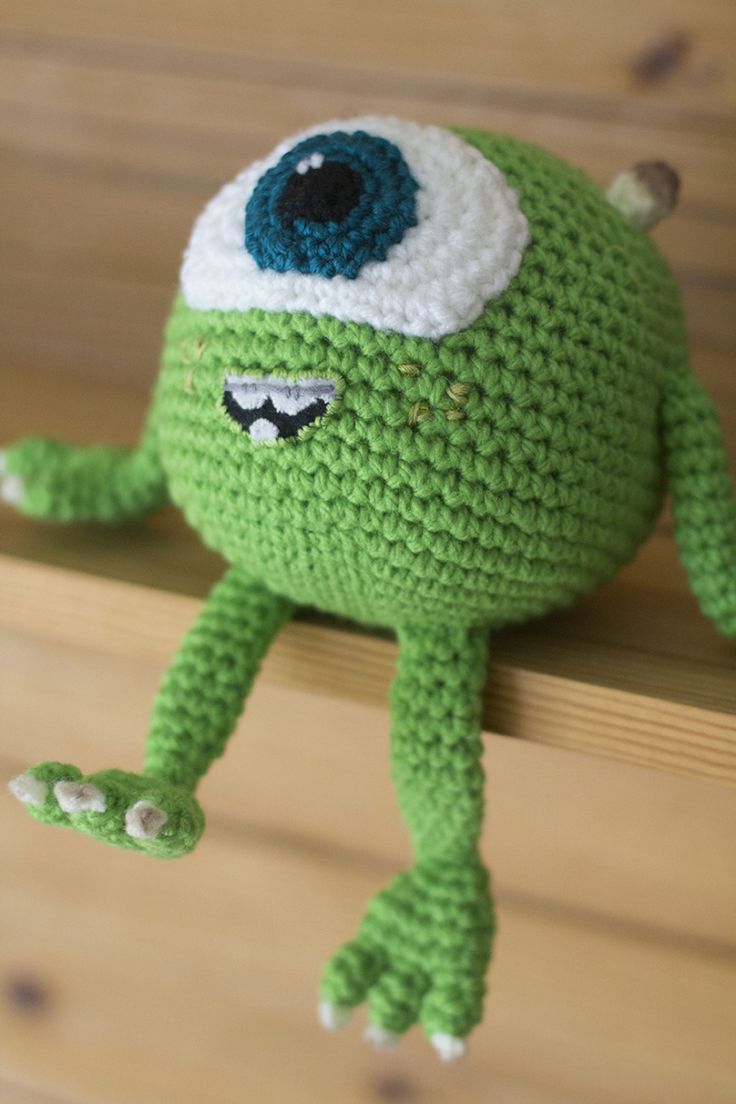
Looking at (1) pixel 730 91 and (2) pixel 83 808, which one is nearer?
(2) pixel 83 808

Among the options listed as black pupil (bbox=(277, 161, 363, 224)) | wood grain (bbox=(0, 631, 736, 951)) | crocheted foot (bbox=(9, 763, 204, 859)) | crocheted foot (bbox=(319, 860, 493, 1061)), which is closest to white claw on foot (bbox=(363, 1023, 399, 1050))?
crocheted foot (bbox=(319, 860, 493, 1061))

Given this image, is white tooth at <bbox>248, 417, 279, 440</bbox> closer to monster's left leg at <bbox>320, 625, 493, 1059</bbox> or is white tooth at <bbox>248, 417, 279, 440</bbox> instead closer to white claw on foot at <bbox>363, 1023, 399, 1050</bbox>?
monster's left leg at <bbox>320, 625, 493, 1059</bbox>

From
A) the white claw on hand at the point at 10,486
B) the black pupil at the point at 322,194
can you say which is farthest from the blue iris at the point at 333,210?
the white claw on hand at the point at 10,486

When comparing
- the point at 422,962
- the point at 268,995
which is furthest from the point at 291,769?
the point at 422,962

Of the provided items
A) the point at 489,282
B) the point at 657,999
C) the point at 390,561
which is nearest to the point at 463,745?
the point at 390,561

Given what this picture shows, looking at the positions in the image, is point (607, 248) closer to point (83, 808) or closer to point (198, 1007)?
point (83, 808)

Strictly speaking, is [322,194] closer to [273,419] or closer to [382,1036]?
[273,419]
